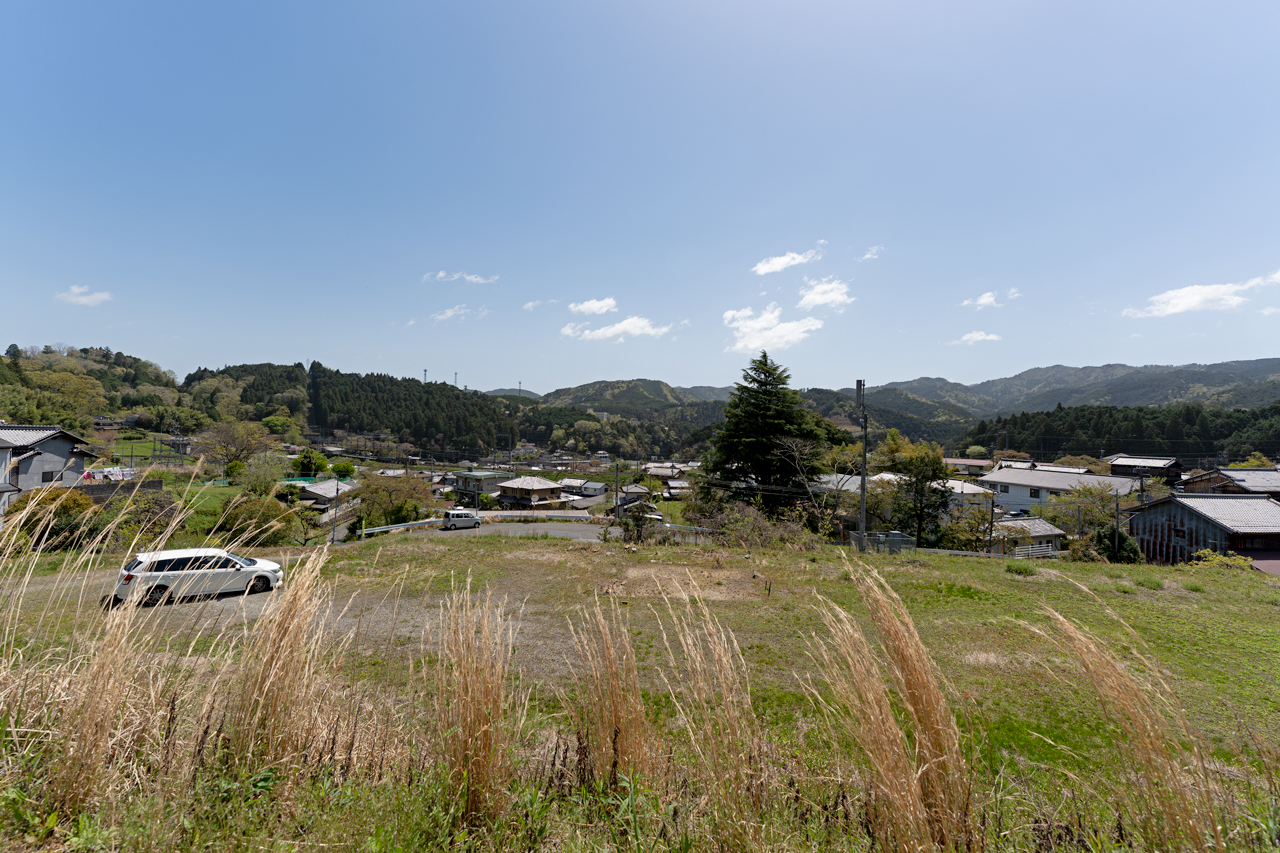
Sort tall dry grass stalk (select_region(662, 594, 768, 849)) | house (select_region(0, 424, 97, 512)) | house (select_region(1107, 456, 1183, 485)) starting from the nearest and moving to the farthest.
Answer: tall dry grass stalk (select_region(662, 594, 768, 849))
house (select_region(0, 424, 97, 512))
house (select_region(1107, 456, 1183, 485))

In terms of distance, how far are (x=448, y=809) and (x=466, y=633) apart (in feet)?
2.23

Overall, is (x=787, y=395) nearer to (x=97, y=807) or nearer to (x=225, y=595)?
(x=225, y=595)

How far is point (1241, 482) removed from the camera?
82.0 ft

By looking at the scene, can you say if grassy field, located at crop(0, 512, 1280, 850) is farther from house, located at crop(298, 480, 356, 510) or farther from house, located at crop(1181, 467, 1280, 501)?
house, located at crop(1181, 467, 1280, 501)

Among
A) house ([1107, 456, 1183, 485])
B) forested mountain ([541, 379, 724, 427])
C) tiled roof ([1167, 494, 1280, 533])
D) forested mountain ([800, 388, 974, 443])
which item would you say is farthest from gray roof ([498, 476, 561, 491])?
forested mountain ([541, 379, 724, 427])

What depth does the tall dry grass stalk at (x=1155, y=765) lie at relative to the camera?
157cm

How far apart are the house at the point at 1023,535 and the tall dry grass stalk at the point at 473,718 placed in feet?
71.7

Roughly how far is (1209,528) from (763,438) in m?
14.7

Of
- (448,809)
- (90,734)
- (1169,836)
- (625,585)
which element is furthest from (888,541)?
(90,734)

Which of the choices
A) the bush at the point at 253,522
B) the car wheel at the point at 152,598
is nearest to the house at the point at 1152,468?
the bush at the point at 253,522

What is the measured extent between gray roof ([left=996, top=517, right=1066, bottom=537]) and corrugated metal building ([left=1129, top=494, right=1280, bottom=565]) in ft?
8.43

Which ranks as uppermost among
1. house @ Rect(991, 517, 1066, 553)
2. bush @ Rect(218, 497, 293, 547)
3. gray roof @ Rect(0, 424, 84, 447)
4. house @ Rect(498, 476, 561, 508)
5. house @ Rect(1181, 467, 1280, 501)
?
gray roof @ Rect(0, 424, 84, 447)

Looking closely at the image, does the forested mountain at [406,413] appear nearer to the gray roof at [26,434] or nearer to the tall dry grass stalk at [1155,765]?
the gray roof at [26,434]

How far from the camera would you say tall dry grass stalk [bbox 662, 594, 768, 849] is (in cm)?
174
